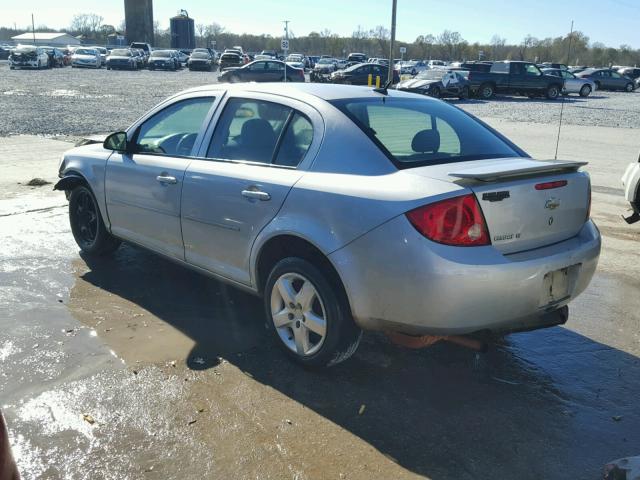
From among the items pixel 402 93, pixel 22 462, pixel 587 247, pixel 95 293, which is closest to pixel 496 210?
pixel 587 247

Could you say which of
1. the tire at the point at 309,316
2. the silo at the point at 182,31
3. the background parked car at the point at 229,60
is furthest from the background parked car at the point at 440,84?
the silo at the point at 182,31

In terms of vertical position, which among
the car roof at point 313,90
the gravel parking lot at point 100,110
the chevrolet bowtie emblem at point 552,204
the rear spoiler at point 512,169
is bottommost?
the gravel parking lot at point 100,110

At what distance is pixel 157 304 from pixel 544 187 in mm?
3032

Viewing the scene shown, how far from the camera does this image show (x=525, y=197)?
3.38 meters

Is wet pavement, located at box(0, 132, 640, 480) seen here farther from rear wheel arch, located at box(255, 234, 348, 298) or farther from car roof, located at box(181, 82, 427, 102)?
car roof, located at box(181, 82, 427, 102)

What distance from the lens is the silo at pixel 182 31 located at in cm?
9481

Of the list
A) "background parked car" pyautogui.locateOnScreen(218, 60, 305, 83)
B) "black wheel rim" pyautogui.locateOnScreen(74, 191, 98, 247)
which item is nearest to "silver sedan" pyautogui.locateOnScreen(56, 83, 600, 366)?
"black wheel rim" pyautogui.locateOnScreen(74, 191, 98, 247)

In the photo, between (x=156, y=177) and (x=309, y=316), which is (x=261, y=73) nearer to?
(x=156, y=177)

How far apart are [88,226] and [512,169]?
13.8 ft

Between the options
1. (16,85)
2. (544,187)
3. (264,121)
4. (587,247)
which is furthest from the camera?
(16,85)

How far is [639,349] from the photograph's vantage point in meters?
4.27

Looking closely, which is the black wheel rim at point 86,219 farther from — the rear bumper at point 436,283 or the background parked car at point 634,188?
the background parked car at point 634,188

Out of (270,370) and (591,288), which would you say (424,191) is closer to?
(270,370)

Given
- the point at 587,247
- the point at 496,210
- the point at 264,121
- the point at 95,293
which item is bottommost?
the point at 95,293
